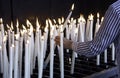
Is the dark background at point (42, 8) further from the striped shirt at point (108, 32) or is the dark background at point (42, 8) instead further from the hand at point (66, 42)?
the striped shirt at point (108, 32)

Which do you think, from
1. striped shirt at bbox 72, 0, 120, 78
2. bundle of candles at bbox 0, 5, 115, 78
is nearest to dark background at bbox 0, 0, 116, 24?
bundle of candles at bbox 0, 5, 115, 78

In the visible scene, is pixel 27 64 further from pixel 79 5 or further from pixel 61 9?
pixel 79 5

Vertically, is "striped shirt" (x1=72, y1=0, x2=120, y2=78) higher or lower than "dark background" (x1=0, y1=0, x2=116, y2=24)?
lower

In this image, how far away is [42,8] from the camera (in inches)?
99.1

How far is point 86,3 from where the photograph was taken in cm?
282

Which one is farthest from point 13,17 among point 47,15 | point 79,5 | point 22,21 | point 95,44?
point 95,44

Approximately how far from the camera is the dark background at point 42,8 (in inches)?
91.0

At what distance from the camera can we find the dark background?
7.58 ft

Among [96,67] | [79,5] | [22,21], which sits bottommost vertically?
[96,67]

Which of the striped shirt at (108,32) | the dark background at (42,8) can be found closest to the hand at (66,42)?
the striped shirt at (108,32)

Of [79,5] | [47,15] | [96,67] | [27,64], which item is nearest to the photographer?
[27,64]

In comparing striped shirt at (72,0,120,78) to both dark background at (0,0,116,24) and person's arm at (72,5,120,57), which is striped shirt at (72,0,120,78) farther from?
dark background at (0,0,116,24)

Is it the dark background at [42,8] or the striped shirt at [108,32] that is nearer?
the striped shirt at [108,32]

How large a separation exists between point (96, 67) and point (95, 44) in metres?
0.47
